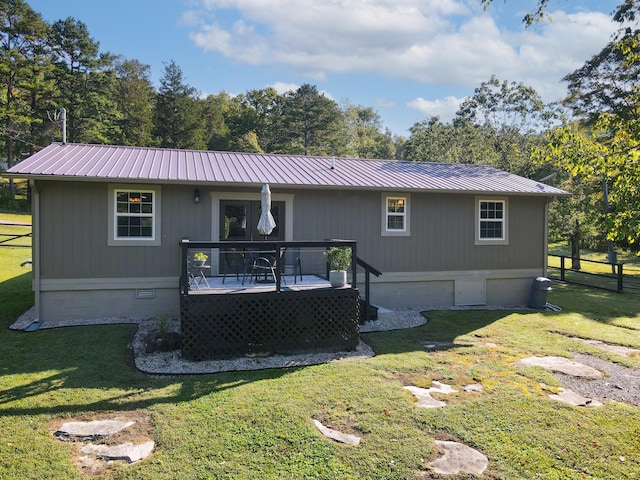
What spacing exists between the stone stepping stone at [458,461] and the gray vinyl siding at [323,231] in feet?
20.9

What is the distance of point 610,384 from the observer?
5.77 meters

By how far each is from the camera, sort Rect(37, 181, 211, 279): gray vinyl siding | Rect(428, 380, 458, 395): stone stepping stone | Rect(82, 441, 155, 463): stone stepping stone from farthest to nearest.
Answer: Rect(37, 181, 211, 279): gray vinyl siding < Rect(428, 380, 458, 395): stone stepping stone < Rect(82, 441, 155, 463): stone stepping stone

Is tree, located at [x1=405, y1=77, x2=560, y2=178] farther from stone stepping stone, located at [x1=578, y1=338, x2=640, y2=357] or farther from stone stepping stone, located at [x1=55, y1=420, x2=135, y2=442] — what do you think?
stone stepping stone, located at [x1=55, y1=420, x2=135, y2=442]

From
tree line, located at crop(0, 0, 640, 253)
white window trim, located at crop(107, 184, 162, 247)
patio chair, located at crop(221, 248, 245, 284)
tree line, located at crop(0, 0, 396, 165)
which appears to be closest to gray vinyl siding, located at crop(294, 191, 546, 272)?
patio chair, located at crop(221, 248, 245, 284)

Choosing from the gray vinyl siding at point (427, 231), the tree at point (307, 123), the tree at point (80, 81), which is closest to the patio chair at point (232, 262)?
the gray vinyl siding at point (427, 231)

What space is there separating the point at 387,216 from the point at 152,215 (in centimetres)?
521

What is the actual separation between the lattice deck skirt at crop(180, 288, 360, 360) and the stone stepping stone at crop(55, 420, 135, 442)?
213 cm

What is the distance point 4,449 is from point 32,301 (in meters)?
7.84

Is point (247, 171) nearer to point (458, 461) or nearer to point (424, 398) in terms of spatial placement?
point (424, 398)

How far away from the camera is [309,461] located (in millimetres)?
3672

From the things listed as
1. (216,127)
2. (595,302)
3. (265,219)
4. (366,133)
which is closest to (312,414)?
(265,219)

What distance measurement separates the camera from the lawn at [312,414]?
3.61 meters

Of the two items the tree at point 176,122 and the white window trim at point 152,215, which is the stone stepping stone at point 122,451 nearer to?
the white window trim at point 152,215

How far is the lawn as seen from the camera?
3.61 meters
